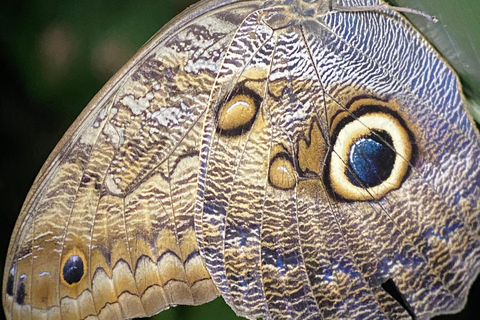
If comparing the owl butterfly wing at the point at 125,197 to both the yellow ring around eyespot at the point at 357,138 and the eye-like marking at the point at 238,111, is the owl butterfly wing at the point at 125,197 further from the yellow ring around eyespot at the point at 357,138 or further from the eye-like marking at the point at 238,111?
the yellow ring around eyespot at the point at 357,138

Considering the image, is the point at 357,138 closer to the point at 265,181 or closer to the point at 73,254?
the point at 265,181

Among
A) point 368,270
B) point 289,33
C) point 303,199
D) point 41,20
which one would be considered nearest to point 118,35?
point 41,20

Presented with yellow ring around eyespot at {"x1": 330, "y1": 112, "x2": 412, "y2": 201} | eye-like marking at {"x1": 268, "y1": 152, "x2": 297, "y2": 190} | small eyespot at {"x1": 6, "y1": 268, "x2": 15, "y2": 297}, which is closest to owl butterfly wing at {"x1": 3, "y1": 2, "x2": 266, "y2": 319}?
small eyespot at {"x1": 6, "y1": 268, "x2": 15, "y2": 297}

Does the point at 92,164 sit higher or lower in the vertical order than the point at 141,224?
higher

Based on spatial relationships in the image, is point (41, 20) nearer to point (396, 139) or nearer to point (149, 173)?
point (149, 173)

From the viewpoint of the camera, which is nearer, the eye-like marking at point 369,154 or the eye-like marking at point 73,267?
the eye-like marking at point 369,154

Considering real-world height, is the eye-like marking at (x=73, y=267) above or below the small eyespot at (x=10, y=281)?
below

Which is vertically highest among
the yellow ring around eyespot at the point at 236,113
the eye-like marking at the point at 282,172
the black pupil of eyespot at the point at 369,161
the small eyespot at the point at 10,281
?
the yellow ring around eyespot at the point at 236,113

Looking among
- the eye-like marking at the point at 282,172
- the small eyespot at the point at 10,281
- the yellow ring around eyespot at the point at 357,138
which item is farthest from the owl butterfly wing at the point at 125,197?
the yellow ring around eyespot at the point at 357,138
